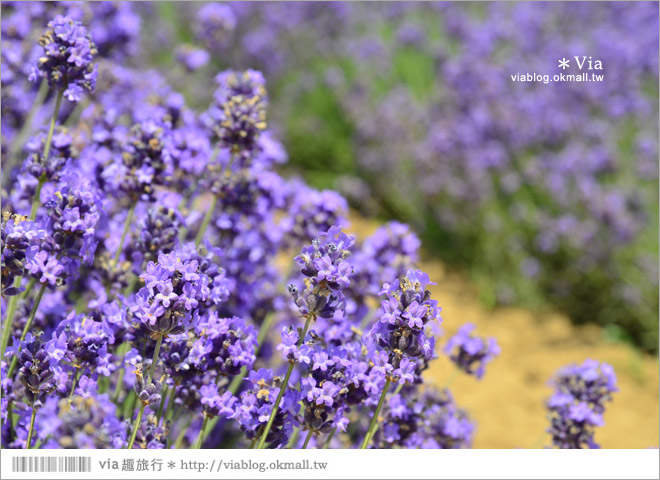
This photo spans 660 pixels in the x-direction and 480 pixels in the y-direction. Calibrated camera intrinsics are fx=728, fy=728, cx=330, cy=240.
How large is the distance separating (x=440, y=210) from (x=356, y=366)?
4.01 meters

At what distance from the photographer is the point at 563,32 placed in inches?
265

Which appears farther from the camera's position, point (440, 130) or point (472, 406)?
point (440, 130)

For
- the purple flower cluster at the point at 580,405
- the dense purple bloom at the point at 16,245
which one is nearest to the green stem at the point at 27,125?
the dense purple bloom at the point at 16,245

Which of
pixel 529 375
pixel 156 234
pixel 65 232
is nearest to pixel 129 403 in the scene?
pixel 156 234

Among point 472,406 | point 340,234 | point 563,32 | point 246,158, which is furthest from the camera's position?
point 563,32

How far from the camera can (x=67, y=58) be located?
1.91 meters

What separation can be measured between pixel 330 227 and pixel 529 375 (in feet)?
9.35

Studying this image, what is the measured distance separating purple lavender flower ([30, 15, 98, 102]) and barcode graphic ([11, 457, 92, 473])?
0.89m

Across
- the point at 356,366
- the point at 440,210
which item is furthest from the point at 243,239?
the point at 440,210

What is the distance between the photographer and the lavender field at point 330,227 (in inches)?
65.7

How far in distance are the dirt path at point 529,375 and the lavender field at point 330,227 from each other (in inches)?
0.7

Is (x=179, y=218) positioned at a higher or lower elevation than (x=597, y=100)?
lower

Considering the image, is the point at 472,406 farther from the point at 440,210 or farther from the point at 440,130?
the point at 440,130

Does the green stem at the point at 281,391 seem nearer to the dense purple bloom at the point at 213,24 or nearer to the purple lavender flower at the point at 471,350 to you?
the purple lavender flower at the point at 471,350
